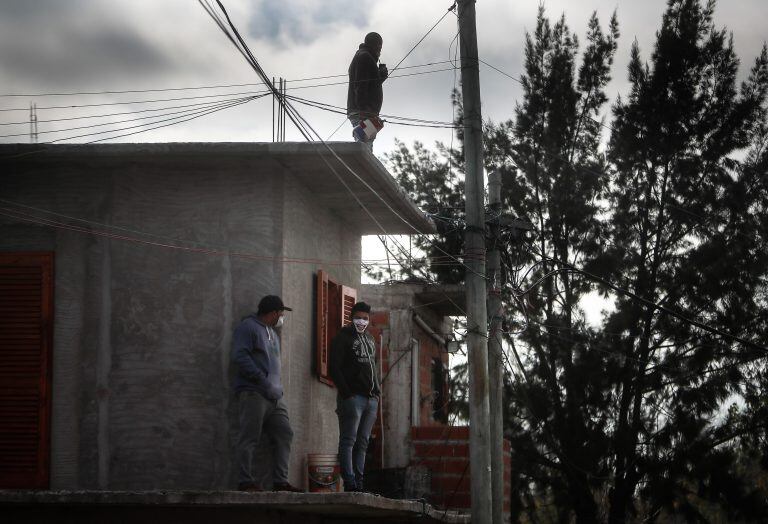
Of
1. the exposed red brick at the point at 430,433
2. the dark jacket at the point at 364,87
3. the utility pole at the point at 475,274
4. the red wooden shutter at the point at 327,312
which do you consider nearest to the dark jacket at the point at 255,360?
the red wooden shutter at the point at 327,312

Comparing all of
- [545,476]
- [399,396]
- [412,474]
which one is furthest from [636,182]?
[412,474]

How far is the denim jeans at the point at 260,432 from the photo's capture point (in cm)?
1163

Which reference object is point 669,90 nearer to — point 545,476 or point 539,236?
point 539,236

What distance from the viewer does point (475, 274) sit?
15156 mm

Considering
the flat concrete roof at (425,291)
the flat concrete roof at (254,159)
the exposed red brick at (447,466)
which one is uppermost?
the flat concrete roof at (254,159)

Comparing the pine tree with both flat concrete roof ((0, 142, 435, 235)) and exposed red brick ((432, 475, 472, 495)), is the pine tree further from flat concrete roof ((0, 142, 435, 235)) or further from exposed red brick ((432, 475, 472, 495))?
flat concrete roof ((0, 142, 435, 235))

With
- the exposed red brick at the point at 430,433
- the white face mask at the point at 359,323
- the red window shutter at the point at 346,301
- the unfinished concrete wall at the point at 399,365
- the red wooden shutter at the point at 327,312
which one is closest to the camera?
the white face mask at the point at 359,323

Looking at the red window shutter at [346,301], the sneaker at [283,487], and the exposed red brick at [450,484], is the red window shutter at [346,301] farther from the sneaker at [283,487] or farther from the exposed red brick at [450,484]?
the exposed red brick at [450,484]

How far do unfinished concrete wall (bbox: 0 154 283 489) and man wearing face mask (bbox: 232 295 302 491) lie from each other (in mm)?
734

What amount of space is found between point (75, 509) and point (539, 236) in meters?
14.8

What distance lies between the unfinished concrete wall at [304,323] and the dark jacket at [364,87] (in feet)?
3.79

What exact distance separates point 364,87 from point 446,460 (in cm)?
539

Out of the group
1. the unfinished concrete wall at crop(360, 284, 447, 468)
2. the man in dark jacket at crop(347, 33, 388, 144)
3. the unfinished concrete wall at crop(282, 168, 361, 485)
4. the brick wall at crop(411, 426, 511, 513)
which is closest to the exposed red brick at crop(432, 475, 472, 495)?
the brick wall at crop(411, 426, 511, 513)

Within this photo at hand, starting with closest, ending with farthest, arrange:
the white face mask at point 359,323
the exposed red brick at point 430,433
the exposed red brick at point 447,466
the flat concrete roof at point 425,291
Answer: the white face mask at point 359,323 < the exposed red brick at point 447,466 < the exposed red brick at point 430,433 < the flat concrete roof at point 425,291
